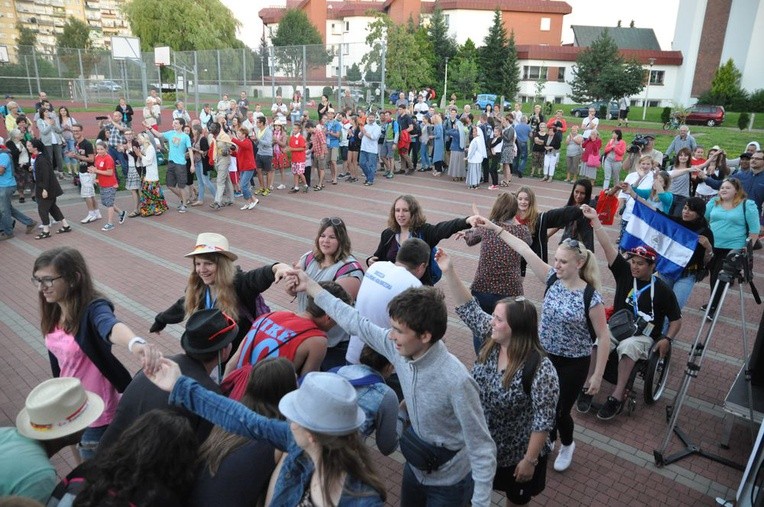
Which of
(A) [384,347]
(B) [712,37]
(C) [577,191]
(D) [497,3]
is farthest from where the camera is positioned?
(D) [497,3]

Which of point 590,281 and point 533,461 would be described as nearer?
point 533,461

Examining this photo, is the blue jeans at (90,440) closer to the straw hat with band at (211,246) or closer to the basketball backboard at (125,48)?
the straw hat with band at (211,246)

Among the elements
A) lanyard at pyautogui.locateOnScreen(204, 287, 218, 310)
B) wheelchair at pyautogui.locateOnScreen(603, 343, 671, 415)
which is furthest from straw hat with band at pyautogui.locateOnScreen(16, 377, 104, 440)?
wheelchair at pyautogui.locateOnScreen(603, 343, 671, 415)

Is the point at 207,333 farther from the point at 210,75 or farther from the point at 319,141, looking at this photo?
the point at 210,75

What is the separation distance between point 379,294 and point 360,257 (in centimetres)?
601

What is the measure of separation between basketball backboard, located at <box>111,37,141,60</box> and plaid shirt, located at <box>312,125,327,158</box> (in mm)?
13390

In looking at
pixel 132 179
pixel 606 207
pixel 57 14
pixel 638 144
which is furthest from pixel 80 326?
pixel 57 14

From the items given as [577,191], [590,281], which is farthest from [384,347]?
[577,191]

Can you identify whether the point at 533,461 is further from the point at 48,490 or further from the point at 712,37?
the point at 712,37

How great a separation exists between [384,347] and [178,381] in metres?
1.08

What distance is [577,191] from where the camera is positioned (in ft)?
21.4

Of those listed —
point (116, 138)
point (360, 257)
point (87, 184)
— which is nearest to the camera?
point (360, 257)

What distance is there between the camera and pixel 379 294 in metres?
3.62

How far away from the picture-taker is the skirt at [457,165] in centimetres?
1720
